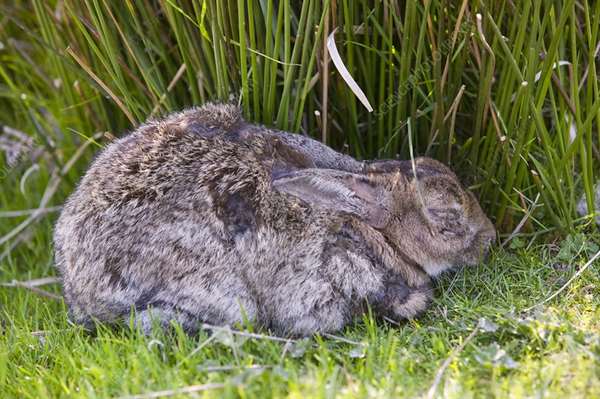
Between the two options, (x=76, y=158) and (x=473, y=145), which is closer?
(x=473, y=145)

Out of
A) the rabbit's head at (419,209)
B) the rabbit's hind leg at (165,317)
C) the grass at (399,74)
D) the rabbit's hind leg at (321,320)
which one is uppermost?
the grass at (399,74)

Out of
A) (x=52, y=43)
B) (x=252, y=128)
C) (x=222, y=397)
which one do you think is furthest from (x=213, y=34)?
(x=222, y=397)

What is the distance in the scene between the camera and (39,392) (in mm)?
3379

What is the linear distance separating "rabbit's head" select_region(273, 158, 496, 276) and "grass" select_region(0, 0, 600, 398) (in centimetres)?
16

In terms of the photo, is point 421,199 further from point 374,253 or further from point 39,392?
point 39,392

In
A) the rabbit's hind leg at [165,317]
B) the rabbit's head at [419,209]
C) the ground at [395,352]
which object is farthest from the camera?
the rabbit's head at [419,209]

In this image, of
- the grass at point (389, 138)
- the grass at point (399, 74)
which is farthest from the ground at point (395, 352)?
the grass at point (399, 74)

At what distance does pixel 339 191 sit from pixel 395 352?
94 centimetres

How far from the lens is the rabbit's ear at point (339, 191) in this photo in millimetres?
3918

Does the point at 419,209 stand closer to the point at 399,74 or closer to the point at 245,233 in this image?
the point at 399,74

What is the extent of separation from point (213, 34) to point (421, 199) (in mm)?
1425

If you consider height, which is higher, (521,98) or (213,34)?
(213,34)

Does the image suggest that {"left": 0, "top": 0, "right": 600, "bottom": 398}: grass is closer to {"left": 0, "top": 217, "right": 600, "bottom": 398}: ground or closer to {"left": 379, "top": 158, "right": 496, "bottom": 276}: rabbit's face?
{"left": 0, "top": 217, "right": 600, "bottom": 398}: ground

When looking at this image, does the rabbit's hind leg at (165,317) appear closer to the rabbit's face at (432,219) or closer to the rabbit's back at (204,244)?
the rabbit's back at (204,244)
